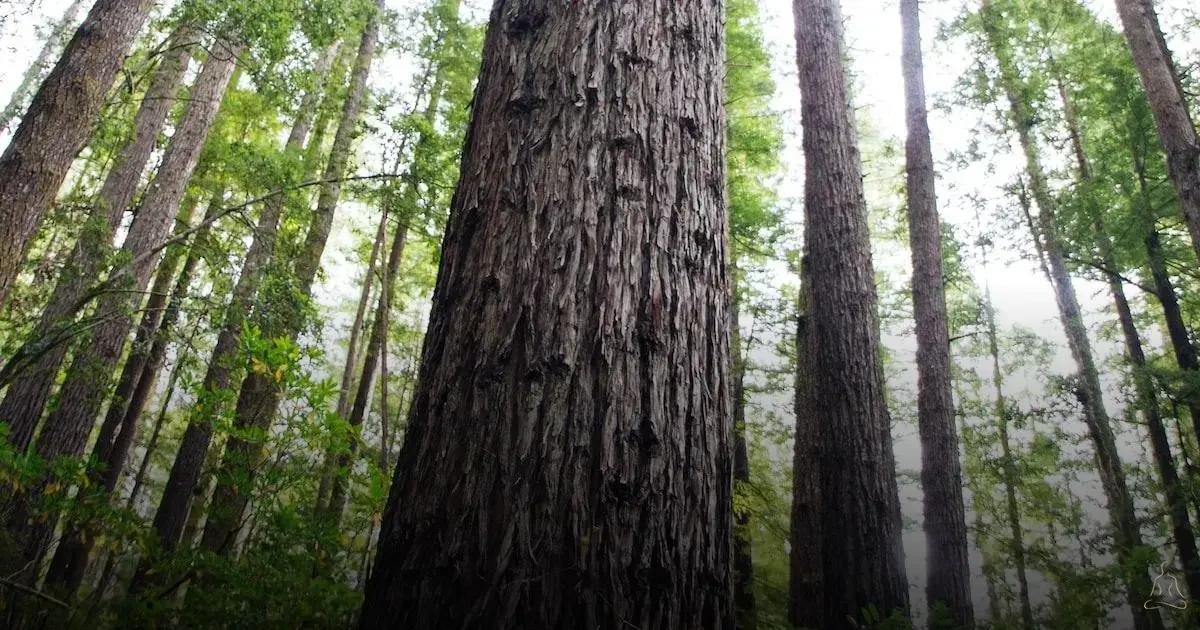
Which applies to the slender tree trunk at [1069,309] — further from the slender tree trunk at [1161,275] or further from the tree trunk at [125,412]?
the tree trunk at [125,412]

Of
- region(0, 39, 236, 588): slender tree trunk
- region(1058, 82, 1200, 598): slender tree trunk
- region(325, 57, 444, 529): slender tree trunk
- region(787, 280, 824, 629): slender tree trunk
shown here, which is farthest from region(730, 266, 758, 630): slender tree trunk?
region(0, 39, 236, 588): slender tree trunk

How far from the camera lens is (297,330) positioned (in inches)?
267

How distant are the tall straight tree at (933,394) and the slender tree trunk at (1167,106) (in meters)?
2.52

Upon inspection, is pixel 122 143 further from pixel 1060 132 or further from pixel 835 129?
pixel 1060 132

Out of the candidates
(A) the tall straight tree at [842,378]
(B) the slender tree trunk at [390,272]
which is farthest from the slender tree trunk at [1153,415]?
(B) the slender tree trunk at [390,272]

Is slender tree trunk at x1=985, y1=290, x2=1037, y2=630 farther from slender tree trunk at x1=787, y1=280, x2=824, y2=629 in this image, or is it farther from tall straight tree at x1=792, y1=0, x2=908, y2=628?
tall straight tree at x1=792, y1=0, x2=908, y2=628

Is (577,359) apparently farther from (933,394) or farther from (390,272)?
(390,272)

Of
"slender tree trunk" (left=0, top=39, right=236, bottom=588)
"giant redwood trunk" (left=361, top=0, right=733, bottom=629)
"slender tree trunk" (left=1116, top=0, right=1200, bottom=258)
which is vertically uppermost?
"slender tree trunk" (left=1116, top=0, right=1200, bottom=258)

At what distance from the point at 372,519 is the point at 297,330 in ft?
13.5

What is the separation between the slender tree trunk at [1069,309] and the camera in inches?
436

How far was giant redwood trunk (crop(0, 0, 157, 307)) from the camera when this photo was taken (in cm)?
444

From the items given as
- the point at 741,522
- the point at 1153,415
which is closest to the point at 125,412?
the point at 741,522

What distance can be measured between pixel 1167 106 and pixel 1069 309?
6325 mm

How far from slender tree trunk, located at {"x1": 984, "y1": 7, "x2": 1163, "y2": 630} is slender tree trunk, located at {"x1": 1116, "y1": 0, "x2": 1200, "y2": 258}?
12.3 feet
